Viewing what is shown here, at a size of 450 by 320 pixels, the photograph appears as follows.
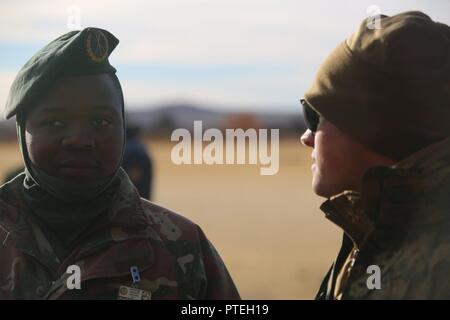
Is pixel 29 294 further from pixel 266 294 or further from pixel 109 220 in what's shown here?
pixel 266 294

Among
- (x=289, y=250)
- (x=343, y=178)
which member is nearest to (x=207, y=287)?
(x=343, y=178)

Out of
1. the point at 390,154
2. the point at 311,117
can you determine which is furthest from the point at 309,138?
the point at 390,154

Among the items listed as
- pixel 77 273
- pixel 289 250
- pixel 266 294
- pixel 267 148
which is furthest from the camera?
pixel 289 250

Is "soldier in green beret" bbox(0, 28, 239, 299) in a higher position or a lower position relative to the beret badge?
lower

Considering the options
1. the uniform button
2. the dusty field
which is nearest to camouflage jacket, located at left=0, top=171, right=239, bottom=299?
the uniform button

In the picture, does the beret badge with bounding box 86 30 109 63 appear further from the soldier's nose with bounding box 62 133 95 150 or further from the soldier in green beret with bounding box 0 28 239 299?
the soldier's nose with bounding box 62 133 95 150

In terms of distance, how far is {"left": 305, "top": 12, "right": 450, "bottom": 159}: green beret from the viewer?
3477mm

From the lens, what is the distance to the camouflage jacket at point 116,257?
3805 millimetres

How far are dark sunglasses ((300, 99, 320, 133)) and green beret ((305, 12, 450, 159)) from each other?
3.8 inches

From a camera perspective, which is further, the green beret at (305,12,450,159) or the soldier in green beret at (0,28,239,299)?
the soldier in green beret at (0,28,239,299)

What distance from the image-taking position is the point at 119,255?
3.86 m

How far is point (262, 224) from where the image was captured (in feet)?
62.7

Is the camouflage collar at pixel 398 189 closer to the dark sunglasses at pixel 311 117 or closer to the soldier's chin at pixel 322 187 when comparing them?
the soldier's chin at pixel 322 187

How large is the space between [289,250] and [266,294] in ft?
14.8
